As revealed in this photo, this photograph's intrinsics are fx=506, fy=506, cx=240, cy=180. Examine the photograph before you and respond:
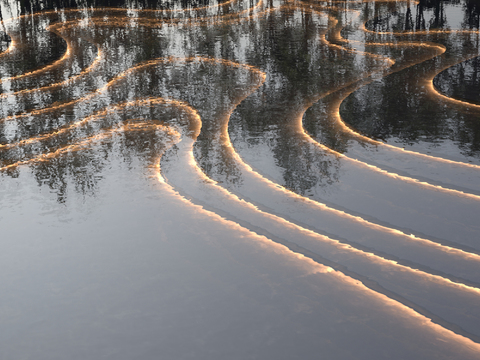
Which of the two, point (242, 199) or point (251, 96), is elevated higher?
point (251, 96)

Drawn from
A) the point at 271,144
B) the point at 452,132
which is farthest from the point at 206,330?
the point at 452,132

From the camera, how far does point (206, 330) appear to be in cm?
324

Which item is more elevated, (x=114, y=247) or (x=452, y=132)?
(x=452, y=132)

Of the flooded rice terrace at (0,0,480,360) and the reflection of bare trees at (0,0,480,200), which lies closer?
the flooded rice terrace at (0,0,480,360)

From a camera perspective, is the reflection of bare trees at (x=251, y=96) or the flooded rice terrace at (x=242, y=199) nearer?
the flooded rice terrace at (x=242, y=199)

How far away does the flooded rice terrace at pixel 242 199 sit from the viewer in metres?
3.28

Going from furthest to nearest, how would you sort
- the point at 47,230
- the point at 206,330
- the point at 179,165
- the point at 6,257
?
1. the point at 179,165
2. the point at 47,230
3. the point at 6,257
4. the point at 206,330

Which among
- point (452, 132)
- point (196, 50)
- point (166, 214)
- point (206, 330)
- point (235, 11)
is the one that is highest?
point (235, 11)

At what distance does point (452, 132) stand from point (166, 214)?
345 cm

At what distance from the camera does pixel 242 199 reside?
4816 mm

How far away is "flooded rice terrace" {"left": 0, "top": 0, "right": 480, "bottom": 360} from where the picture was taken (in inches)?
129

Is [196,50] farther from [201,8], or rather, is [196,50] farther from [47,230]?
[47,230]

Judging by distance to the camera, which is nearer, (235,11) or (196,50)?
(196,50)

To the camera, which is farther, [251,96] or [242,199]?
[251,96]
